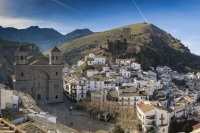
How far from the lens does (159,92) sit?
3828 cm

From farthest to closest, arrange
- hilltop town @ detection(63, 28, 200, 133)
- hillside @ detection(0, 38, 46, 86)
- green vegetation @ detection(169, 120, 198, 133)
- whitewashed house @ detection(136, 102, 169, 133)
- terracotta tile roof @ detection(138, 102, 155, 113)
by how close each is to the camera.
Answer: hillside @ detection(0, 38, 46, 86), green vegetation @ detection(169, 120, 198, 133), terracotta tile roof @ detection(138, 102, 155, 113), hilltop town @ detection(63, 28, 200, 133), whitewashed house @ detection(136, 102, 169, 133)

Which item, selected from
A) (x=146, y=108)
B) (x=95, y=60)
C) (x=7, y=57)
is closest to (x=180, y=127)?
(x=146, y=108)

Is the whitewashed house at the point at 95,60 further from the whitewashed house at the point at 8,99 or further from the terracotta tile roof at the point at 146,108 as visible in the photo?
the whitewashed house at the point at 8,99

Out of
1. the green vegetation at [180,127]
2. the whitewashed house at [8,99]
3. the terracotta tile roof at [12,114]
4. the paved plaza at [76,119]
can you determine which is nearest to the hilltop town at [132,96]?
the green vegetation at [180,127]

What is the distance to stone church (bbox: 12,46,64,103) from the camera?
34.3 metres

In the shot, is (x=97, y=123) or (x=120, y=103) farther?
(x=120, y=103)

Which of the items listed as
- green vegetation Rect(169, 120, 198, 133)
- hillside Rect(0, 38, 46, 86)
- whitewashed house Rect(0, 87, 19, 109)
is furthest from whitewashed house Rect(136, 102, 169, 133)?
hillside Rect(0, 38, 46, 86)

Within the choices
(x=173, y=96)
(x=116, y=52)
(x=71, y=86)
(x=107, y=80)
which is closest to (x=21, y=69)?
(x=71, y=86)

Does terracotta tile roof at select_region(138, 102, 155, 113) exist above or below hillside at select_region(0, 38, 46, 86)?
below

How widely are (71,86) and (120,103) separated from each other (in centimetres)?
919

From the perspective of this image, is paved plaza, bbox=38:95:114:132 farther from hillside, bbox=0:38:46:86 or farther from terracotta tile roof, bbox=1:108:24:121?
hillside, bbox=0:38:46:86

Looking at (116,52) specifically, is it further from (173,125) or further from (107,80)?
(173,125)

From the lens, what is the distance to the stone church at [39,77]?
1350 inches

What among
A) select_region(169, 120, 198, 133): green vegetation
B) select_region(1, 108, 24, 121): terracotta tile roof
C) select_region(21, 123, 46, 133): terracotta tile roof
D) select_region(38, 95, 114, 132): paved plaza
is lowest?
select_region(169, 120, 198, 133): green vegetation
